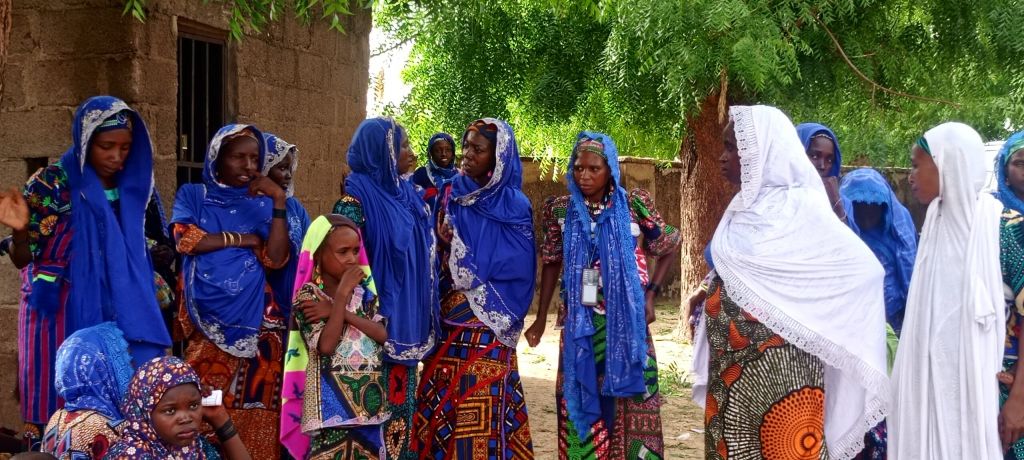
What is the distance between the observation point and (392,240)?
4.84 meters

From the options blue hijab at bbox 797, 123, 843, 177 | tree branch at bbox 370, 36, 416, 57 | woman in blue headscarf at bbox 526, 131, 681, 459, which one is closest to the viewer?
woman in blue headscarf at bbox 526, 131, 681, 459

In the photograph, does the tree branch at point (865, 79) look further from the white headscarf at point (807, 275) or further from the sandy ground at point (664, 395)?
the white headscarf at point (807, 275)

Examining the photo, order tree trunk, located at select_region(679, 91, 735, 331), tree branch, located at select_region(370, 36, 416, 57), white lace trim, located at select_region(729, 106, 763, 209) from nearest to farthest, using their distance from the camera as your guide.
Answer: white lace trim, located at select_region(729, 106, 763, 209) → tree trunk, located at select_region(679, 91, 735, 331) → tree branch, located at select_region(370, 36, 416, 57)

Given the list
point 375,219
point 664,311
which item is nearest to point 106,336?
point 375,219

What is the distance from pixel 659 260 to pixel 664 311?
9.72 meters

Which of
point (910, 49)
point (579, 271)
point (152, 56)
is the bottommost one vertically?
point (579, 271)

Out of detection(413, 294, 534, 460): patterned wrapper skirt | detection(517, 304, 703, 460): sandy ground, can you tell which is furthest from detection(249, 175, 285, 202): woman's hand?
detection(517, 304, 703, 460): sandy ground

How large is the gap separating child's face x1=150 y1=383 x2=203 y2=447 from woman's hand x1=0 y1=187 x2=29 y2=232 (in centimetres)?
134

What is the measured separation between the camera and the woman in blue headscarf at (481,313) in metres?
5.11

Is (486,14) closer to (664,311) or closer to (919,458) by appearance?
(664,311)

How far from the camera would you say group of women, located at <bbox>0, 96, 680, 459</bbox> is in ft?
14.6

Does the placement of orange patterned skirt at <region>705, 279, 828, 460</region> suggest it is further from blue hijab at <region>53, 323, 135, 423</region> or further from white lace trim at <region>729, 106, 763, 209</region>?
blue hijab at <region>53, 323, 135, 423</region>

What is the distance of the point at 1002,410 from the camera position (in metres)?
3.83

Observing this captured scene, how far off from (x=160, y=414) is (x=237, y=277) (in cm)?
138
